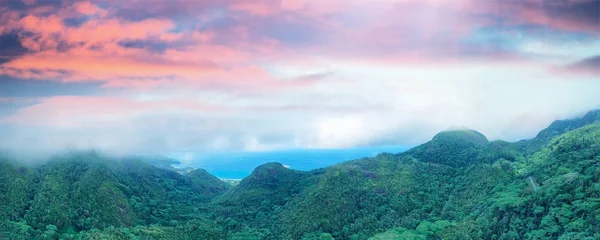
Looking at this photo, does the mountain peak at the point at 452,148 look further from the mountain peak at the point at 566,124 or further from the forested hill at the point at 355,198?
the mountain peak at the point at 566,124

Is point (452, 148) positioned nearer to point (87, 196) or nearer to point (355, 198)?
point (355, 198)

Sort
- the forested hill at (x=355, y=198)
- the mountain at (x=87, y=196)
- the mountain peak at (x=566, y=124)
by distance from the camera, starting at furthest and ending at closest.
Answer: the mountain peak at (x=566, y=124) → the mountain at (x=87, y=196) → the forested hill at (x=355, y=198)

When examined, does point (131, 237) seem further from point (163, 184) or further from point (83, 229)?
point (163, 184)

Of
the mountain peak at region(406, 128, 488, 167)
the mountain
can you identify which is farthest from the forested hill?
the mountain peak at region(406, 128, 488, 167)

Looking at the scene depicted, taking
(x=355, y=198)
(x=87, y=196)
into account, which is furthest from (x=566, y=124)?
(x=87, y=196)

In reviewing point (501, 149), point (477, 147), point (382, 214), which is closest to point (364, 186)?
point (382, 214)

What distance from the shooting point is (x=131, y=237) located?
8406cm

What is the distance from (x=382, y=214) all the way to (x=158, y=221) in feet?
174

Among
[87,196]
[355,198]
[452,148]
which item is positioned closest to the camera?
[87,196]

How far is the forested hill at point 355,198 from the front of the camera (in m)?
70.6

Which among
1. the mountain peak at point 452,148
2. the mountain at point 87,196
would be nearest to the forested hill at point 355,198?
the mountain at point 87,196

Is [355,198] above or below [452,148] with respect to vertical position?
below

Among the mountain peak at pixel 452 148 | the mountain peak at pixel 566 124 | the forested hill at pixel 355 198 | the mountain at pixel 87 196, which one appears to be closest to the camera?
the forested hill at pixel 355 198

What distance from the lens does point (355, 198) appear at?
104188mm
